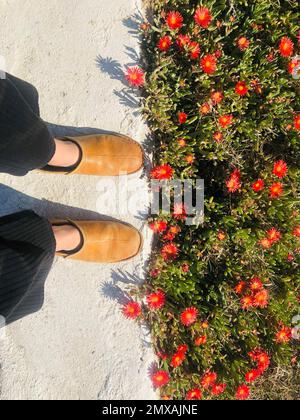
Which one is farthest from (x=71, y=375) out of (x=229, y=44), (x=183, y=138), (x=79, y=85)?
(x=229, y=44)

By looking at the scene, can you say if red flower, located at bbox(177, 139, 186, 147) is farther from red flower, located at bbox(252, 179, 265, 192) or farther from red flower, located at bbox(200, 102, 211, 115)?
red flower, located at bbox(252, 179, 265, 192)

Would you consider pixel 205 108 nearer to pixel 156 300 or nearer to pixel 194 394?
pixel 156 300

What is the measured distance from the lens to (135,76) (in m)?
2.50

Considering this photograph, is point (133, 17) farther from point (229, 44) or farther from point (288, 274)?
point (288, 274)

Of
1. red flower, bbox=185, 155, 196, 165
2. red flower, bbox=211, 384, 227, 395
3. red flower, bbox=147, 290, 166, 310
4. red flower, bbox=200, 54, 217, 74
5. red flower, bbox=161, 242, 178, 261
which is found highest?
red flower, bbox=200, 54, 217, 74

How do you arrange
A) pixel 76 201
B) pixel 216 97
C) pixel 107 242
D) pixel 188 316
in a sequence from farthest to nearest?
pixel 76 201, pixel 107 242, pixel 216 97, pixel 188 316

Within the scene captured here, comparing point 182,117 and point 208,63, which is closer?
point 208,63

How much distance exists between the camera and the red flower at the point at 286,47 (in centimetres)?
245

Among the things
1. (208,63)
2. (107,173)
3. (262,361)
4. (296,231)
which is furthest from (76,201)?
(262,361)

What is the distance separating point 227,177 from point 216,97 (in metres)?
0.49

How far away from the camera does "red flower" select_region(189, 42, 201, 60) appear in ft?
8.27

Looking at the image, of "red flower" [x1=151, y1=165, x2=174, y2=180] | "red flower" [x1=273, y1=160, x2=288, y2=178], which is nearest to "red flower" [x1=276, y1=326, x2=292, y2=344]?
"red flower" [x1=273, y1=160, x2=288, y2=178]

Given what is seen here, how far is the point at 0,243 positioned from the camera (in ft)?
5.87

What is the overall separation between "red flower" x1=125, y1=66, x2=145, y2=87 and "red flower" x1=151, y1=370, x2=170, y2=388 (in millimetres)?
1757
